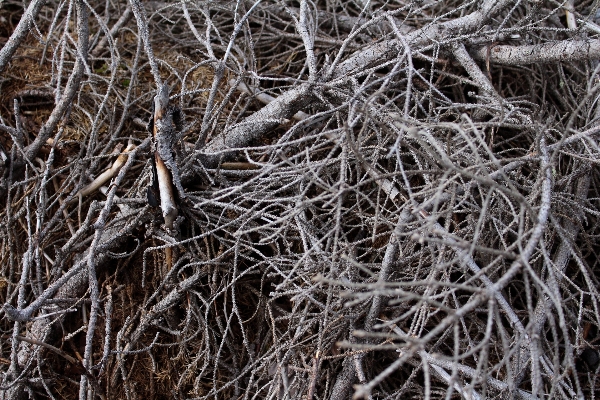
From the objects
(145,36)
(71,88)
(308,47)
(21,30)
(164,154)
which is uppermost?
(21,30)

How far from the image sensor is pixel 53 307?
197 centimetres

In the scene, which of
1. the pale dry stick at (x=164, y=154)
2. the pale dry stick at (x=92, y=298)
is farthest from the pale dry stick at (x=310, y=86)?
the pale dry stick at (x=92, y=298)

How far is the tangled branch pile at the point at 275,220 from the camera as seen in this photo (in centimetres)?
185

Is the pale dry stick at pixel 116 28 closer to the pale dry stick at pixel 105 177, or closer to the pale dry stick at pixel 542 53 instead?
the pale dry stick at pixel 105 177

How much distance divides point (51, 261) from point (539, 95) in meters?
2.40

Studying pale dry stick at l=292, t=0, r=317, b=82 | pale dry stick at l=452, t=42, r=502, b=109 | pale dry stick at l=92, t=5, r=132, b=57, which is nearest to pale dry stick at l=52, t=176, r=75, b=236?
pale dry stick at l=92, t=5, r=132, b=57

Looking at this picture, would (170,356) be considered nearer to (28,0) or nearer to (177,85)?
(177,85)

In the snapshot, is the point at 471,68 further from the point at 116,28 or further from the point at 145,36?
the point at 116,28

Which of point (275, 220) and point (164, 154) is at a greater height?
point (164, 154)

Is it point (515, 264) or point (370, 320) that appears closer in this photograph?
point (515, 264)

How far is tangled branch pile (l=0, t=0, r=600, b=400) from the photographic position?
6.06ft

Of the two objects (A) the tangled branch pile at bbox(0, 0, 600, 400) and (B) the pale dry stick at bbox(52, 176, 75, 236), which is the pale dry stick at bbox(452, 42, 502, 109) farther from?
(B) the pale dry stick at bbox(52, 176, 75, 236)

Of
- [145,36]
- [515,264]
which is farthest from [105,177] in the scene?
[515,264]

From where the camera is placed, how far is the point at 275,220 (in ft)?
6.42
